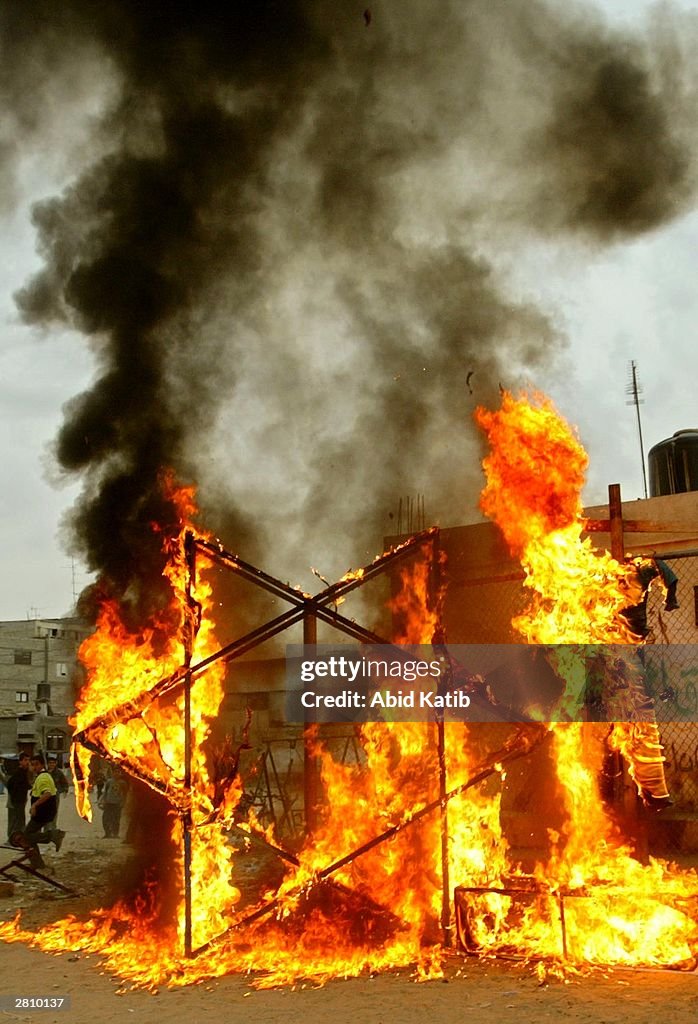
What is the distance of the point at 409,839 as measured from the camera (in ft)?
26.8

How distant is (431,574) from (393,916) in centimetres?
293

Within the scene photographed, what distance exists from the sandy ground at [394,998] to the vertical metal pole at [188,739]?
0.57m

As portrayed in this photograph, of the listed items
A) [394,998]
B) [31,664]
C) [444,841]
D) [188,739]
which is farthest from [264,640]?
[31,664]

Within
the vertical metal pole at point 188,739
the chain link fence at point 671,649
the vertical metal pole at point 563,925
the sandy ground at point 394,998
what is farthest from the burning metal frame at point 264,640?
the chain link fence at point 671,649

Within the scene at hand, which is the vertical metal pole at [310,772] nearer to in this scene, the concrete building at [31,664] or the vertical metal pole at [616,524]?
the vertical metal pole at [616,524]

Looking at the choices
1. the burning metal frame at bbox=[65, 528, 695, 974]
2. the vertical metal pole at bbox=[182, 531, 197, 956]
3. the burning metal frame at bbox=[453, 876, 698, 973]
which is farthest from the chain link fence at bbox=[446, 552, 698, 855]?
the vertical metal pole at bbox=[182, 531, 197, 956]

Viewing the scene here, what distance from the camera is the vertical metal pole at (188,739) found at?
6.88 meters

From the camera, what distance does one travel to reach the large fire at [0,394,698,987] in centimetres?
679

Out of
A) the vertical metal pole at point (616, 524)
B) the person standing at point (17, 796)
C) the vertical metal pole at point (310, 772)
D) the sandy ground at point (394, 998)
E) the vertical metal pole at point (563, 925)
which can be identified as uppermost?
the vertical metal pole at point (616, 524)

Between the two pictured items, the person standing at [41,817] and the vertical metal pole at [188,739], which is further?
the person standing at [41,817]

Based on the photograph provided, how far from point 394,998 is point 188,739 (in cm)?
257

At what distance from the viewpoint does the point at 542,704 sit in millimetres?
7320

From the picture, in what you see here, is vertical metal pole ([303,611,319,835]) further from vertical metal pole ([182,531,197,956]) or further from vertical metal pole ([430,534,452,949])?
vertical metal pole ([430,534,452,949])

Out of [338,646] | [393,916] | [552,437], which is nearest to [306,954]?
[393,916]
